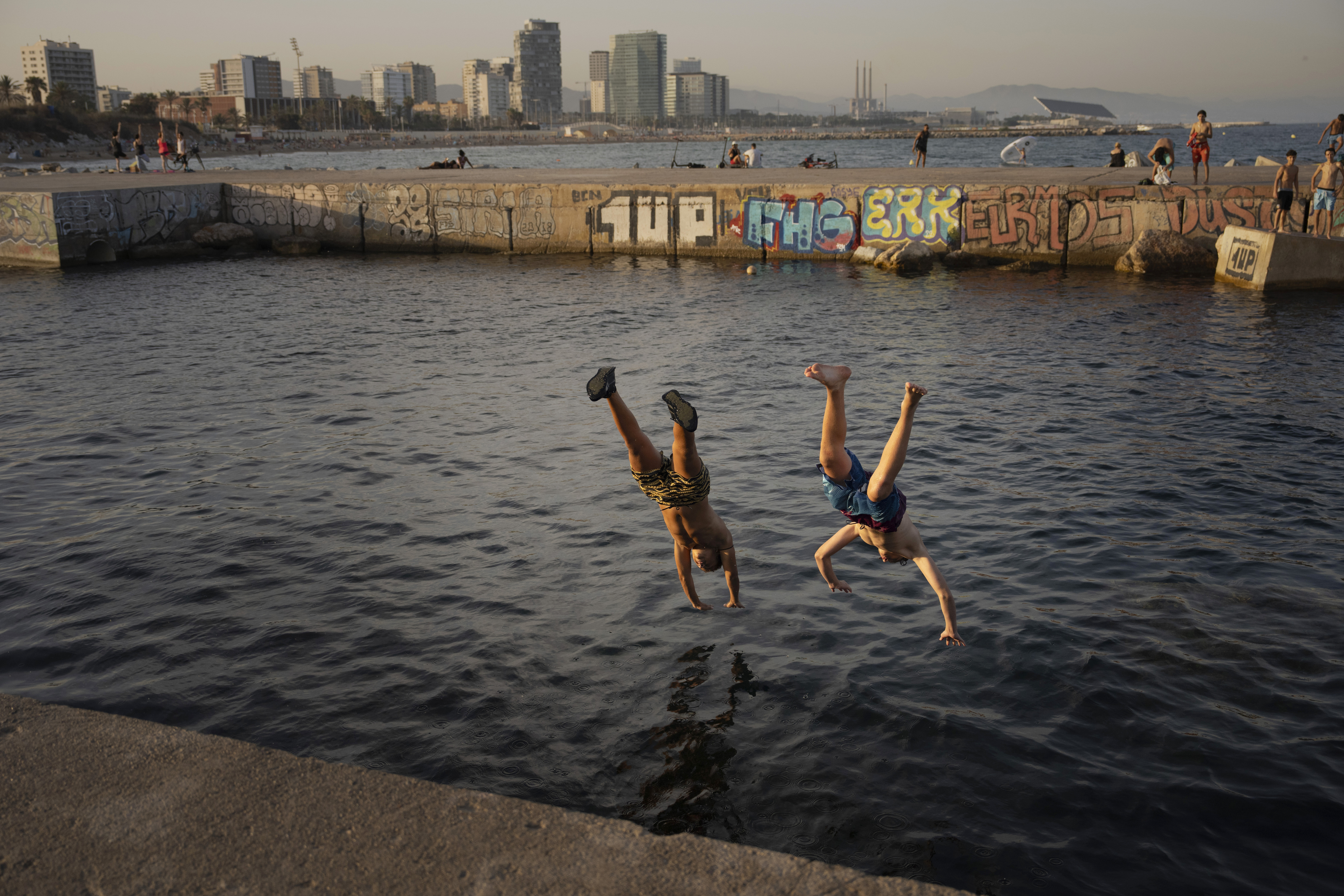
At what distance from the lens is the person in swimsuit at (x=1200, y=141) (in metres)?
27.5

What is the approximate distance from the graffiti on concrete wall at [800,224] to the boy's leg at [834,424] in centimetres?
2607

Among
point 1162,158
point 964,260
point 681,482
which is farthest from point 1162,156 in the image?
point 681,482

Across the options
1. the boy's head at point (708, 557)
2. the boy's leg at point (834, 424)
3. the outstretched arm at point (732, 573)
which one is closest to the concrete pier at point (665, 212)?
the outstretched arm at point (732, 573)

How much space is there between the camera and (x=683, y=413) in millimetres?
6270

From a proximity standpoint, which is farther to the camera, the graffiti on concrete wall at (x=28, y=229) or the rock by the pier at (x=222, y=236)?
the rock by the pier at (x=222, y=236)

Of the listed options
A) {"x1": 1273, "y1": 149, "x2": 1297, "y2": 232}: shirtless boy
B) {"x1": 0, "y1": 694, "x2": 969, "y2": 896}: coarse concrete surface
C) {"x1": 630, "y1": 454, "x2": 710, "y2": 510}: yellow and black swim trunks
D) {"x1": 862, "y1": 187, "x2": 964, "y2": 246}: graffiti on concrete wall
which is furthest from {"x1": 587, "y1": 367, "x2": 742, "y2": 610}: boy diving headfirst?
{"x1": 862, "y1": 187, "x2": 964, "y2": 246}: graffiti on concrete wall

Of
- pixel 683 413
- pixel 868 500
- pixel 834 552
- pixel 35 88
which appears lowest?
pixel 834 552

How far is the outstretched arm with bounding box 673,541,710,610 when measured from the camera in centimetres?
785

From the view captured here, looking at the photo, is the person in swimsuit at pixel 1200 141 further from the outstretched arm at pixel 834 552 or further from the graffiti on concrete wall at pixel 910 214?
the outstretched arm at pixel 834 552

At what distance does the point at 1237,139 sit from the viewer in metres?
194

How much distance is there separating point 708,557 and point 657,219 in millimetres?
27667

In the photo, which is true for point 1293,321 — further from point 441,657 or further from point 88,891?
point 88,891

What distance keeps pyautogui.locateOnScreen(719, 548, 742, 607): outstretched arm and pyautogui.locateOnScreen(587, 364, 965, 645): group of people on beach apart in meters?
0.01

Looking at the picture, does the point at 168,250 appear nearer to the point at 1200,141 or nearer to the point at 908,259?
the point at 908,259
